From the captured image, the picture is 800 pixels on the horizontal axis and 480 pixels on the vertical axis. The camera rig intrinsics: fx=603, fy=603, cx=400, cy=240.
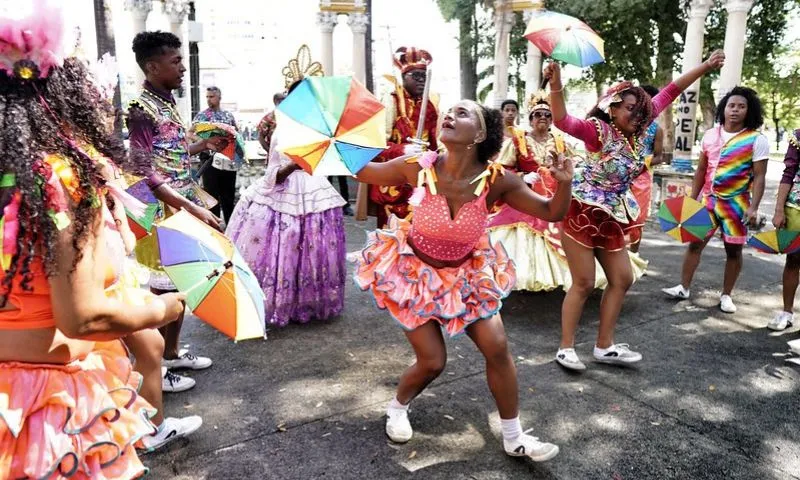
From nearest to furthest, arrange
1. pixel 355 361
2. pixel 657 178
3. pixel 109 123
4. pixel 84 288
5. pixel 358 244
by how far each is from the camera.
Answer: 1. pixel 84 288
2. pixel 109 123
3. pixel 355 361
4. pixel 358 244
5. pixel 657 178

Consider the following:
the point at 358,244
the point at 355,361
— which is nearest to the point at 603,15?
the point at 358,244

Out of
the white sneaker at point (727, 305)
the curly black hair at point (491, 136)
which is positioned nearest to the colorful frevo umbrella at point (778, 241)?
the white sneaker at point (727, 305)

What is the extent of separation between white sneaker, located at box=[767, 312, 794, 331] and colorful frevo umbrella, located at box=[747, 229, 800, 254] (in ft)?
1.83

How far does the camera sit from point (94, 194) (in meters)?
1.67

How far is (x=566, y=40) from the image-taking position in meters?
3.81

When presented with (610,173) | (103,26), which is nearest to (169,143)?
(610,173)

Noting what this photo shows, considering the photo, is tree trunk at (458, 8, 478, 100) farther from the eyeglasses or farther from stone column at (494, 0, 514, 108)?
the eyeglasses

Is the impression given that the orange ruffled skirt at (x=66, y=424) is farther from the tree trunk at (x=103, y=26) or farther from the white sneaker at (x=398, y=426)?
the tree trunk at (x=103, y=26)

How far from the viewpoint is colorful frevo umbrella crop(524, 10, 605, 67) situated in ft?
12.3

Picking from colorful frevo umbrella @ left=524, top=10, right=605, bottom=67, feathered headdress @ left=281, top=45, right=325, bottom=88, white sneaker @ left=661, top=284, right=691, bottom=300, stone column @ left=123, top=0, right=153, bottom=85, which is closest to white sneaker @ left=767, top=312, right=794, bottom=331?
white sneaker @ left=661, top=284, right=691, bottom=300

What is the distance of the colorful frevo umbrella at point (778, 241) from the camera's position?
15.9 feet

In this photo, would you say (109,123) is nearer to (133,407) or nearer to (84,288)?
(84,288)

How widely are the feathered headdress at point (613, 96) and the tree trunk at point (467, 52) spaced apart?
18.6 meters

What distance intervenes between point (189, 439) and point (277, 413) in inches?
20.0
